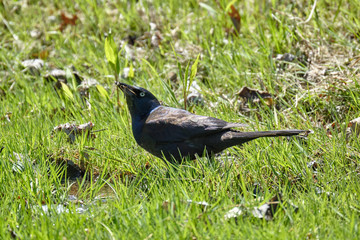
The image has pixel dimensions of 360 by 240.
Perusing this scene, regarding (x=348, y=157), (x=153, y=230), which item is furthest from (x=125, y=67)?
(x=153, y=230)

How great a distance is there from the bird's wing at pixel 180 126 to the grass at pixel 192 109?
227 millimetres

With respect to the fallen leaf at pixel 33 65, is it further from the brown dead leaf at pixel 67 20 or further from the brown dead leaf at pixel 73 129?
the brown dead leaf at pixel 73 129

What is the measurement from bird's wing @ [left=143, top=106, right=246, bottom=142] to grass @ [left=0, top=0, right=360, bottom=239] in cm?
23

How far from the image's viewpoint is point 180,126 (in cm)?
376

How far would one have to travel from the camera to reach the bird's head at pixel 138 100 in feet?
13.6

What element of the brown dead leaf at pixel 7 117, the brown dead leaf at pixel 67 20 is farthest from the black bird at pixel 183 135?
the brown dead leaf at pixel 67 20

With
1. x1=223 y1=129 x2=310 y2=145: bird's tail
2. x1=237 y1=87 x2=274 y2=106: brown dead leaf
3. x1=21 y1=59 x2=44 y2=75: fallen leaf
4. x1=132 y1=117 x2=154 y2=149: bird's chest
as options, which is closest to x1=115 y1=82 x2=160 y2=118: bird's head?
x1=132 y1=117 x2=154 y2=149: bird's chest

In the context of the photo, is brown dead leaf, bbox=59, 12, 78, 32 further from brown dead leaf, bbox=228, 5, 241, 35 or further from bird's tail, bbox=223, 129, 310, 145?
bird's tail, bbox=223, 129, 310, 145

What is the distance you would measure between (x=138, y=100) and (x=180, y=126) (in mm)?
561

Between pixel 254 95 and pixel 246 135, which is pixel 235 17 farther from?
pixel 246 135

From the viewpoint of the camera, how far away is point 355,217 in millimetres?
2729

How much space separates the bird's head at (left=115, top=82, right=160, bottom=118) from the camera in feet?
13.6

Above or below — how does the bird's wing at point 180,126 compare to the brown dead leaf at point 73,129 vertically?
above

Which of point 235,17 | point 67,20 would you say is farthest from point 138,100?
point 67,20
